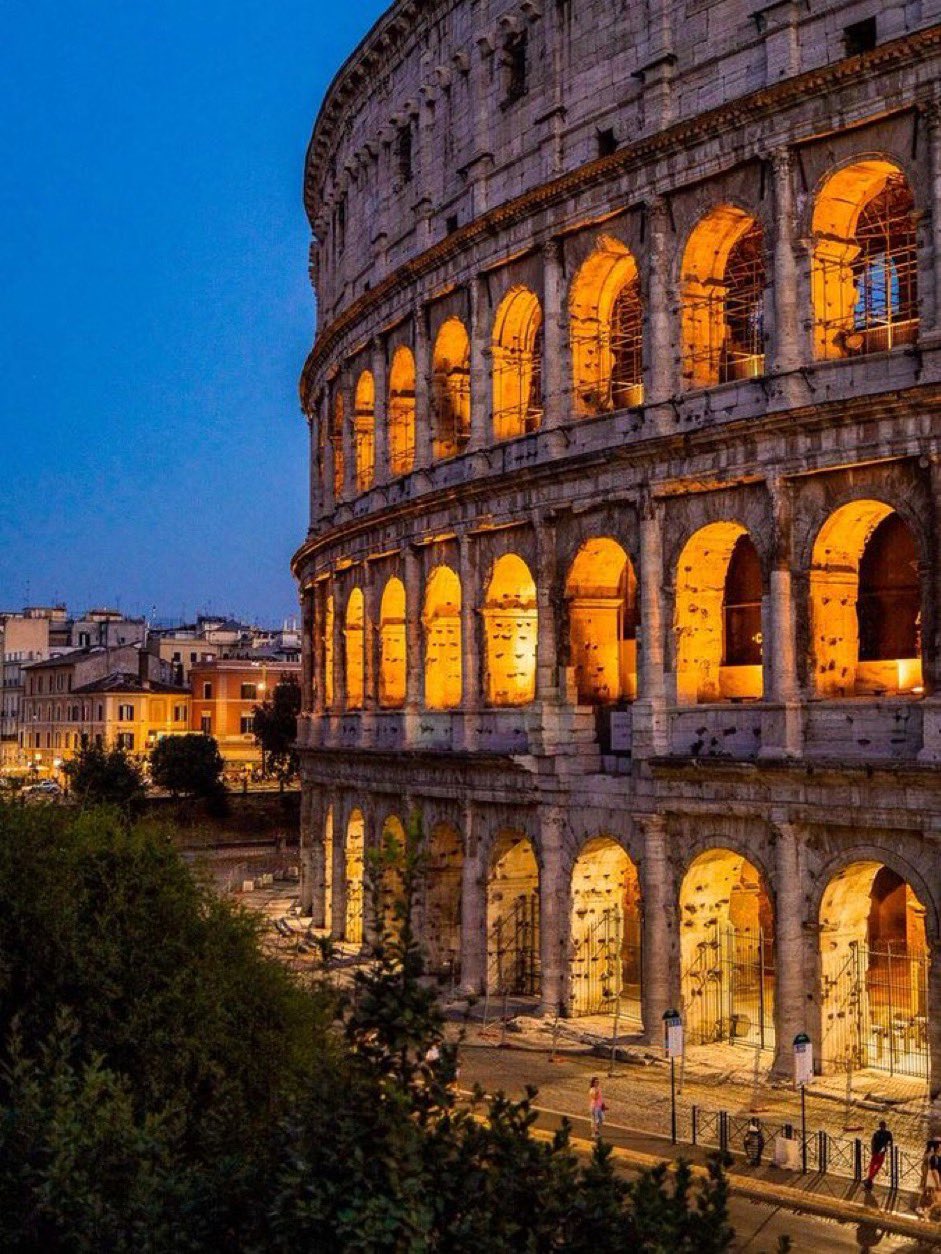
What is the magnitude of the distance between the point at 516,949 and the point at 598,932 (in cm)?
285

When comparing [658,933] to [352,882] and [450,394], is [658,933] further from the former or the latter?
[450,394]

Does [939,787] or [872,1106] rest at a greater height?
[939,787]

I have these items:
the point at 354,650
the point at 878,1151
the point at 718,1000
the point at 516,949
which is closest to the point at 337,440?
the point at 354,650

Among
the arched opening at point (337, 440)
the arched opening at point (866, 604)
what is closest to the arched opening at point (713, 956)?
the arched opening at point (866, 604)

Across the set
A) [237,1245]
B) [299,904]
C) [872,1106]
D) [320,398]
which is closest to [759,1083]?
[872,1106]

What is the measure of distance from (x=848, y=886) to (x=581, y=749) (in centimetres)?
674

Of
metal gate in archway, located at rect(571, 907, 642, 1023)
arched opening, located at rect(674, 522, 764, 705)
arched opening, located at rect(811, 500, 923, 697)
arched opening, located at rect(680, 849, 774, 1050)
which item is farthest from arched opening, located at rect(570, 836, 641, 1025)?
arched opening, located at rect(811, 500, 923, 697)

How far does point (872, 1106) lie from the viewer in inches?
868

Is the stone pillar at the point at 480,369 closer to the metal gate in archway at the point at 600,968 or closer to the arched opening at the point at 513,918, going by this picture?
the arched opening at the point at 513,918

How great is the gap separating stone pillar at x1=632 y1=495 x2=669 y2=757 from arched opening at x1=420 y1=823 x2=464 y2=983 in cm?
752

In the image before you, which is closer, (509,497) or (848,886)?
(848,886)

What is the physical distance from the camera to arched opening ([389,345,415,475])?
120 ft

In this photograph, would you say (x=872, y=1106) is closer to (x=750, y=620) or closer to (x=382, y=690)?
(x=750, y=620)

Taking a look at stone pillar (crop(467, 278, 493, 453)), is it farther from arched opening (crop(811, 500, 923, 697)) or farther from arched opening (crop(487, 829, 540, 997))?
arched opening (crop(811, 500, 923, 697))
